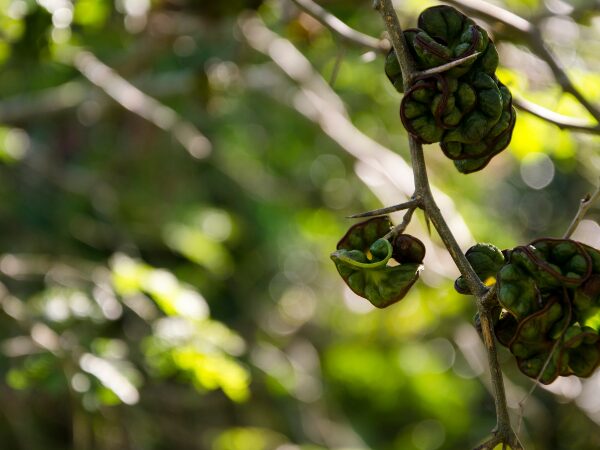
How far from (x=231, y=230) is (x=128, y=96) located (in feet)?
4.86

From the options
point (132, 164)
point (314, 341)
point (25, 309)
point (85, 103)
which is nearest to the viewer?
point (25, 309)

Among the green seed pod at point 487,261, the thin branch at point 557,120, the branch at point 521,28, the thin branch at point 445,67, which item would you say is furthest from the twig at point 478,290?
the branch at point 521,28

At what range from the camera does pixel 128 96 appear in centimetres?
406

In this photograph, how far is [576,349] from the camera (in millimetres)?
1530

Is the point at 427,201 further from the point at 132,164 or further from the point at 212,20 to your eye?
the point at 132,164

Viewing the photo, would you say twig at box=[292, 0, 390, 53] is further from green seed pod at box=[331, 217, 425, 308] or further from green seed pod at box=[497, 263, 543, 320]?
green seed pod at box=[497, 263, 543, 320]

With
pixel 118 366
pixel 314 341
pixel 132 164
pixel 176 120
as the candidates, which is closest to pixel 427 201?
pixel 118 366

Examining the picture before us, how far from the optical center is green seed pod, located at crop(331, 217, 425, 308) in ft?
5.05

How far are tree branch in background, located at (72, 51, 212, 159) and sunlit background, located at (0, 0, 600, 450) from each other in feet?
0.05

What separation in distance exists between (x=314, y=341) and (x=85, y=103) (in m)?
2.29

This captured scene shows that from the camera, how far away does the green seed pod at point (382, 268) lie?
5.05 ft

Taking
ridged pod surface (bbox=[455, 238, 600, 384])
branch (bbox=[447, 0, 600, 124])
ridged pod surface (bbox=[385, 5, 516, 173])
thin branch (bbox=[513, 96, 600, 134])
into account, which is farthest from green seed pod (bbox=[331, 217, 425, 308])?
branch (bbox=[447, 0, 600, 124])

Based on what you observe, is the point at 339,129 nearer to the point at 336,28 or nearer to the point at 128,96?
the point at 128,96

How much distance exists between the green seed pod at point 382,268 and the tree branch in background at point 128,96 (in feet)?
7.61
